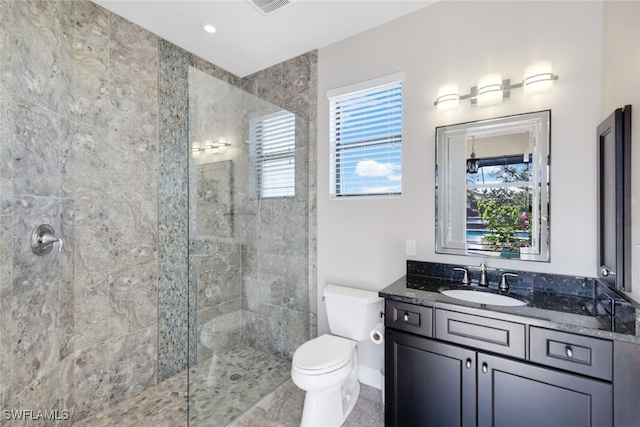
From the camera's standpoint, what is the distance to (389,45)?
2.22 metres

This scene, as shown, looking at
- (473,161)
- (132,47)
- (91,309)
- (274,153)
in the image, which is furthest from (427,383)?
(132,47)

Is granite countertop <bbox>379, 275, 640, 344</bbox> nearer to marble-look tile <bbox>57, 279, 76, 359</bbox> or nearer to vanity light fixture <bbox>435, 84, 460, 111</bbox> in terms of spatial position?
vanity light fixture <bbox>435, 84, 460, 111</bbox>

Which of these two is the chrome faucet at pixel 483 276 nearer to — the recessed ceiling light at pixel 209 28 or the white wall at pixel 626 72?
the white wall at pixel 626 72

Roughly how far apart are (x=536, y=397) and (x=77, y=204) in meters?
2.77

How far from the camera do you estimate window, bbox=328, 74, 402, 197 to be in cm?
220

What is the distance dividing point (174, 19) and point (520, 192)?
8.79 feet

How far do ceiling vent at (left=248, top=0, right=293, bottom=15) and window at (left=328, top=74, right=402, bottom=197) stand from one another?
0.72 m

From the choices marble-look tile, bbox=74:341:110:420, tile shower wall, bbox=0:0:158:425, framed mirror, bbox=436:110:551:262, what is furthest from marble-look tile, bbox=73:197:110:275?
framed mirror, bbox=436:110:551:262

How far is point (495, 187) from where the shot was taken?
71.3 inches

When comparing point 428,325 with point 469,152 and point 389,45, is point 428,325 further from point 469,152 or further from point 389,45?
point 389,45

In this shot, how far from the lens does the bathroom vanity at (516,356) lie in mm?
1149

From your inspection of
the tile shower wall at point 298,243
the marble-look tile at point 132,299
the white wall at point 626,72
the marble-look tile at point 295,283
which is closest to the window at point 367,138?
the tile shower wall at point 298,243

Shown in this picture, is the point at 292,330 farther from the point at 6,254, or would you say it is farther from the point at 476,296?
the point at 6,254

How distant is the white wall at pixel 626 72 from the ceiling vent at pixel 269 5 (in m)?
1.80
